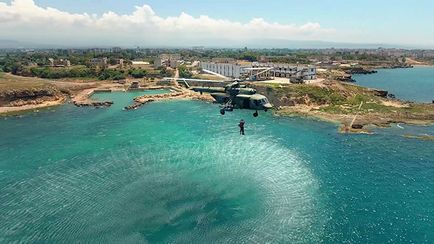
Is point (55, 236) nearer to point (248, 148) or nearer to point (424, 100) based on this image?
point (248, 148)

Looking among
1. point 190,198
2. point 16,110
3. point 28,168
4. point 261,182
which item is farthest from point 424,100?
point 16,110

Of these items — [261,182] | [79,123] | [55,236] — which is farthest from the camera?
[79,123]

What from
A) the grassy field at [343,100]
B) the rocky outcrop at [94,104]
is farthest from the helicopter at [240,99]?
the rocky outcrop at [94,104]

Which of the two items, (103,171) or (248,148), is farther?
(248,148)

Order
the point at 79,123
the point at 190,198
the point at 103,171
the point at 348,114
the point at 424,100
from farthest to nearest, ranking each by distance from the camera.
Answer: the point at 424,100 → the point at 348,114 → the point at 79,123 → the point at 103,171 → the point at 190,198

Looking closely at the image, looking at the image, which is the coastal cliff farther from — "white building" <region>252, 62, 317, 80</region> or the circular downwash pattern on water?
the circular downwash pattern on water

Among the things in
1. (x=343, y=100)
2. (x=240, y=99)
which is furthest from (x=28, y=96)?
(x=343, y=100)

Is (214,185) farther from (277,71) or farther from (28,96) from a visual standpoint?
(277,71)
